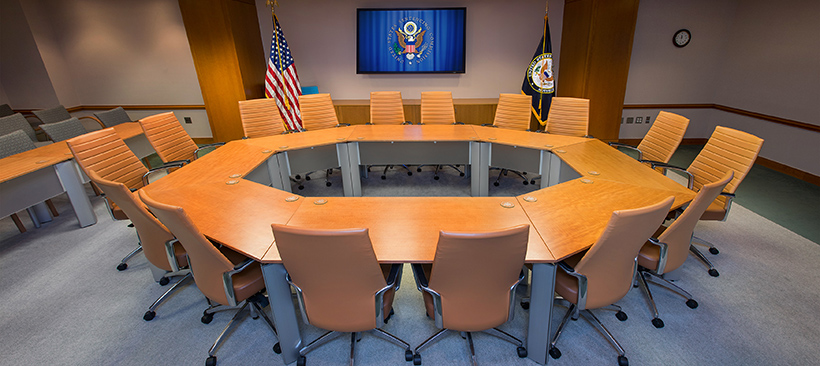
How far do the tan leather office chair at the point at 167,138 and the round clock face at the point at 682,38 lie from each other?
23.1 ft

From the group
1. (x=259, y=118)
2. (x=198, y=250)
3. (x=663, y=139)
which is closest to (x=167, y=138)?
(x=259, y=118)

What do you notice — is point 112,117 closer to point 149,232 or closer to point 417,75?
point 149,232

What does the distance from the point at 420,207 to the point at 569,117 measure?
2.94m

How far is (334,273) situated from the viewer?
5.68 ft

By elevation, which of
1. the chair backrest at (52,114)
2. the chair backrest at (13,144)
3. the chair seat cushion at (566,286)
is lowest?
the chair seat cushion at (566,286)

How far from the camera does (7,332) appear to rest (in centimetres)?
257

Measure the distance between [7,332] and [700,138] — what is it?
9004 mm

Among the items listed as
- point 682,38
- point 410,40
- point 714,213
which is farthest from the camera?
point 410,40

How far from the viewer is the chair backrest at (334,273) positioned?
5.19 ft

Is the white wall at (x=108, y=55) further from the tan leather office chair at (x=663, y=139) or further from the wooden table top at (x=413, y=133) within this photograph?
the tan leather office chair at (x=663, y=139)

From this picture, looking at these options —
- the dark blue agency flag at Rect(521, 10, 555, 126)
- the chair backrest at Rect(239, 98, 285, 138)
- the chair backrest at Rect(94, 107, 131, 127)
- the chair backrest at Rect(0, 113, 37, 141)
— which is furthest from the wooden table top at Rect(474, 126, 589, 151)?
the chair backrest at Rect(0, 113, 37, 141)

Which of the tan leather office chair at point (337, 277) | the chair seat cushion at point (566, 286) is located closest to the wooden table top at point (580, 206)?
the chair seat cushion at point (566, 286)

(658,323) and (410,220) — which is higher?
(410,220)

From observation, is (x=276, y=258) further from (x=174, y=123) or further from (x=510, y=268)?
(x=174, y=123)
